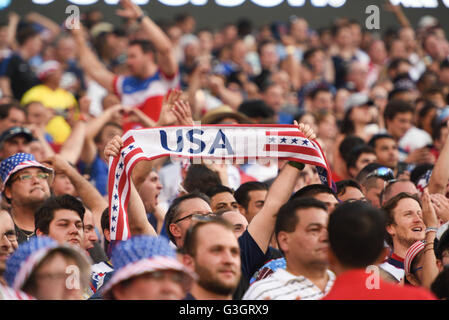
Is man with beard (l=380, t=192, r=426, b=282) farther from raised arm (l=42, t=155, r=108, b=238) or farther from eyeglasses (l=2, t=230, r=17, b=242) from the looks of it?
eyeglasses (l=2, t=230, r=17, b=242)

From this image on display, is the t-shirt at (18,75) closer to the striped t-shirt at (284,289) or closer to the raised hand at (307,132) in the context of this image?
the raised hand at (307,132)

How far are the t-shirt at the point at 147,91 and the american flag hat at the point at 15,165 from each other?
9.39 feet

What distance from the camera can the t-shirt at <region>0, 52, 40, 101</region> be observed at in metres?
11.5

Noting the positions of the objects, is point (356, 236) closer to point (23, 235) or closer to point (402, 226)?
point (402, 226)

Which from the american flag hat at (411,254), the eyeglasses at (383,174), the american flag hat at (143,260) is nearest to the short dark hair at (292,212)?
the american flag hat at (143,260)

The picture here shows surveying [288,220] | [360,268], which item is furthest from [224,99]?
[360,268]

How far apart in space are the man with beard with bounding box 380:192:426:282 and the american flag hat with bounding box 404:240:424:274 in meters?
0.24

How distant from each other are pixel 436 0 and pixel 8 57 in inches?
322

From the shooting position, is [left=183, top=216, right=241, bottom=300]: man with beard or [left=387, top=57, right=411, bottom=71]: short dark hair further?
[left=387, top=57, right=411, bottom=71]: short dark hair

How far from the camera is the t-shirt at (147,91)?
30.3 ft

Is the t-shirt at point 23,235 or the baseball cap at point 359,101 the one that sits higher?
the baseball cap at point 359,101

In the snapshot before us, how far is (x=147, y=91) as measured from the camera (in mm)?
9344

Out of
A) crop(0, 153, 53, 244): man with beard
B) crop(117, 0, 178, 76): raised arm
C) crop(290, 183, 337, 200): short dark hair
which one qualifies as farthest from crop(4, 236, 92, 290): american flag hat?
crop(117, 0, 178, 76): raised arm

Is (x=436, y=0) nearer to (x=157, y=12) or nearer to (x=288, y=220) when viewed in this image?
(x=157, y=12)
